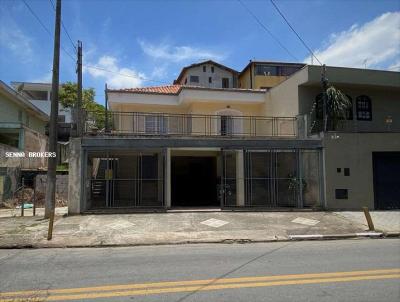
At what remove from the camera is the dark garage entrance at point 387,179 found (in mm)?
18438

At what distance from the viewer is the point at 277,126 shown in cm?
2125

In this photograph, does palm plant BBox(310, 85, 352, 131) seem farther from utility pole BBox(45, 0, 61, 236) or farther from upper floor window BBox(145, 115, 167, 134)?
utility pole BBox(45, 0, 61, 236)

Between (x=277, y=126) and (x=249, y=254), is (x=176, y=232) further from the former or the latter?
(x=277, y=126)

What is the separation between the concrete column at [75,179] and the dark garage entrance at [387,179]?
43.1 ft

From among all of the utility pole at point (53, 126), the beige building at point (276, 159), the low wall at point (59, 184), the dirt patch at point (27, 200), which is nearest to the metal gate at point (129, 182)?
the beige building at point (276, 159)

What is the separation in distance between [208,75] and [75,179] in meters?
29.3

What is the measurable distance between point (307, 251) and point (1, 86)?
2068 centimetres

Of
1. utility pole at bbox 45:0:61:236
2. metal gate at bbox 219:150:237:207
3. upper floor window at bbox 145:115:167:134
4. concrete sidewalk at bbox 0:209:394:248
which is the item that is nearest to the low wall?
upper floor window at bbox 145:115:167:134

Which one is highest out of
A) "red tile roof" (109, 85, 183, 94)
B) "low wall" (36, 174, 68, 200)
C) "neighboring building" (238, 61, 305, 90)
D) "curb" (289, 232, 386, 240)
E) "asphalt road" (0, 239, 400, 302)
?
"neighboring building" (238, 61, 305, 90)

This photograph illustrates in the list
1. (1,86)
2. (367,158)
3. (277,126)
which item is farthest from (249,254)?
(1,86)

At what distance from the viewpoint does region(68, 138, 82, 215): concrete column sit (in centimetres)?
1630

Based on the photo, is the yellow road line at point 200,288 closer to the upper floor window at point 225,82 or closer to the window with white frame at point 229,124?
the window with white frame at point 229,124

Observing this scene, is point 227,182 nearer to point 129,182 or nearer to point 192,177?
point 129,182

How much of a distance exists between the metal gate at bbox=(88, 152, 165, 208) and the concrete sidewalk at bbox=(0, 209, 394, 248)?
1354mm
